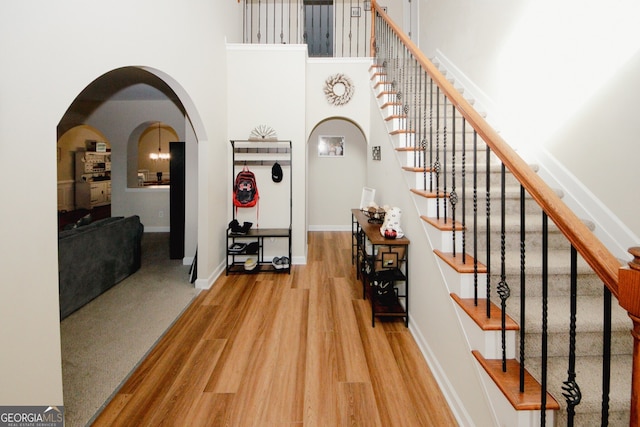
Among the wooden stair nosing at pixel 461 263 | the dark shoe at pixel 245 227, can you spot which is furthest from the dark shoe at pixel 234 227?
the wooden stair nosing at pixel 461 263

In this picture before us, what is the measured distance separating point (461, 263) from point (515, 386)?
2.36 feet

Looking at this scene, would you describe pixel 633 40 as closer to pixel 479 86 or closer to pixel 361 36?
pixel 479 86

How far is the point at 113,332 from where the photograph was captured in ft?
9.62

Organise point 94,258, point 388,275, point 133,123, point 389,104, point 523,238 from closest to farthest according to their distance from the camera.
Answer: point 523,238
point 388,275
point 94,258
point 389,104
point 133,123

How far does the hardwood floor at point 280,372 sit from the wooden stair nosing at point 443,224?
1.06 m

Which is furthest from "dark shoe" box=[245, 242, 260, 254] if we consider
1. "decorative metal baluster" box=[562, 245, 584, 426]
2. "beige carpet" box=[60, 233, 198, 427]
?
"decorative metal baluster" box=[562, 245, 584, 426]

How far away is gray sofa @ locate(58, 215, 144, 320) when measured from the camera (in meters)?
3.23

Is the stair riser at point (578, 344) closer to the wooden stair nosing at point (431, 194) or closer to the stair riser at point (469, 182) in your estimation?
the wooden stair nosing at point (431, 194)

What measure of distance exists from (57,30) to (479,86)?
12.4 feet

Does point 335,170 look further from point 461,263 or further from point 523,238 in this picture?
point 523,238

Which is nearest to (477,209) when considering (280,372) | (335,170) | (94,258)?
(280,372)

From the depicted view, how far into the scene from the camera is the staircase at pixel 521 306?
1.42 meters

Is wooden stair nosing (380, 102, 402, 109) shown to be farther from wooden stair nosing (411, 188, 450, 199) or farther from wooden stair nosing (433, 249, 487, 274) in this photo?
wooden stair nosing (433, 249, 487, 274)

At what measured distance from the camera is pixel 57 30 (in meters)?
1.69
